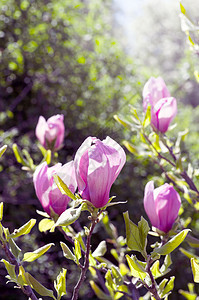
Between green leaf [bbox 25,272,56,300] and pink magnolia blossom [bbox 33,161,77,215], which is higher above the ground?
pink magnolia blossom [bbox 33,161,77,215]

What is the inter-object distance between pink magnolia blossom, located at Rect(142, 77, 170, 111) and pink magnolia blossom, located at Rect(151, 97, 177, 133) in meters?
0.02

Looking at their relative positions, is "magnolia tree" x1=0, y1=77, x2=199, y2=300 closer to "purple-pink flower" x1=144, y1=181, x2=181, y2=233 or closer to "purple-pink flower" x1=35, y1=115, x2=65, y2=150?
"purple-pink flower" x1=144, y1=181, x2=181, y2=233

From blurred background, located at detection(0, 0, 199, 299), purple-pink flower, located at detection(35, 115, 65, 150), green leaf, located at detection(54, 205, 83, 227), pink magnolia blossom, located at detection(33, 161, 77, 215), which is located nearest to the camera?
green leaf, located at detection(54, 205, 83, 227)

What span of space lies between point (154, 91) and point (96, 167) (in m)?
0.34

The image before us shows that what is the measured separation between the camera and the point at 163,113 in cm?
68

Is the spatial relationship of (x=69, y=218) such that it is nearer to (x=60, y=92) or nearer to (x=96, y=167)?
(x=96, y=167)

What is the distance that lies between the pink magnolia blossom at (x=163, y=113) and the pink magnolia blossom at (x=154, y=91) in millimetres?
16

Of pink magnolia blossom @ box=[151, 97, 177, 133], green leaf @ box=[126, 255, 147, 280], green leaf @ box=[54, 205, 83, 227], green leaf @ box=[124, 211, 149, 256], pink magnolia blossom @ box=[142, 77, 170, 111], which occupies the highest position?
pink magnolia blossom @ box=[142, 77, 170, 111]

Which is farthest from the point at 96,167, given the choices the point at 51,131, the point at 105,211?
the point at 51,131

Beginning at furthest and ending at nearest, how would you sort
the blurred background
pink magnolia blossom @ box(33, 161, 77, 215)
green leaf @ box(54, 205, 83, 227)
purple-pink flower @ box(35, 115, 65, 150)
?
the blurred background, purple-pink flower @ box(35, 115, 65, 150), pink magnolia blossom @ box(33, 161, 77, 215), green leaf @ box(54, 205, 83, 227)

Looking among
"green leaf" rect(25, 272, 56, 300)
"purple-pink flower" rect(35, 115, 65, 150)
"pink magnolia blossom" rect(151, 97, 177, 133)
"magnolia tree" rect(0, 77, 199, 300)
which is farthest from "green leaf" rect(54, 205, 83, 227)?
"purple-pink flower" rect(35, 115, 65, 150)

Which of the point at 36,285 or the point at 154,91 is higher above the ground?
the point at 154,91

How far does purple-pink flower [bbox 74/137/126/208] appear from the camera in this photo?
0.41 meters

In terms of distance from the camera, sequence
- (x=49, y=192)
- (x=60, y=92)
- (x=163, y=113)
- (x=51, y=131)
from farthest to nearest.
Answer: (x=60, y=92)
(x=51, y=131)
(x=163, y=113)
(x=49, y=192)
